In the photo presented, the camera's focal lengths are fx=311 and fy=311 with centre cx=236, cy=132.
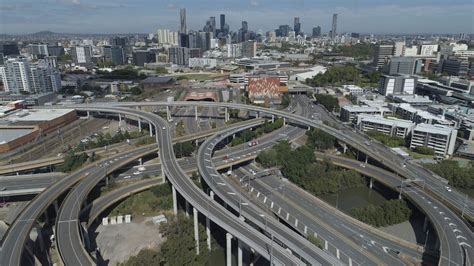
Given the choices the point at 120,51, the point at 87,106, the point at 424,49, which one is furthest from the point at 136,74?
the point at 424,49

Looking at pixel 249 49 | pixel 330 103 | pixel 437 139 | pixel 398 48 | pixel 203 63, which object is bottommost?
pixel 437 139

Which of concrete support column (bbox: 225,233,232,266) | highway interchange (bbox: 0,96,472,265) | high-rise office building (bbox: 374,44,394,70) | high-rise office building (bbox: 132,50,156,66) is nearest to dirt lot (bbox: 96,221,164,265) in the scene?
highway interchange (bbox: 0,96,472,265)

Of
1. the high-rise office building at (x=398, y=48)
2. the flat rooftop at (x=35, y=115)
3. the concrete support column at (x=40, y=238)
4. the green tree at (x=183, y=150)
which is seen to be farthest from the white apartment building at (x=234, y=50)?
the concrete support column at (x=40, y=238)

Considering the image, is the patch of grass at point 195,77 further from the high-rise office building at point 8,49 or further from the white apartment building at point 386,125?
the high-rise office building at point 8,49

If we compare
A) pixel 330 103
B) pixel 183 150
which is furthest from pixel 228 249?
pixel 330 103

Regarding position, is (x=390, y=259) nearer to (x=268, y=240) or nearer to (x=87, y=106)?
(x=268, y=240)

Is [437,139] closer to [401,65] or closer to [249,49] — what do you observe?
[401,65]
